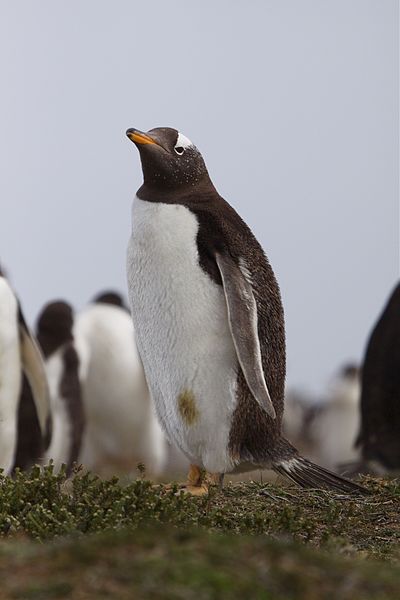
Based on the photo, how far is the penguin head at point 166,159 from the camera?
6.51 meters

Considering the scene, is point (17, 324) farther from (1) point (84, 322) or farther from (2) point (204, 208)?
(1) point (84, 322)

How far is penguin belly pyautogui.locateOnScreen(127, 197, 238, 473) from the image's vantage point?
6273mm

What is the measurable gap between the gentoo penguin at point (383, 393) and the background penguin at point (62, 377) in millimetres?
3297

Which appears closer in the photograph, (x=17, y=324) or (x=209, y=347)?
(x=209, y=347)

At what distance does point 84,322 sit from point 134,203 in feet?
30.5

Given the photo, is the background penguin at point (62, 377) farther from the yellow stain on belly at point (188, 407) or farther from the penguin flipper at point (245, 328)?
the penguin flipper at point (245, 328)

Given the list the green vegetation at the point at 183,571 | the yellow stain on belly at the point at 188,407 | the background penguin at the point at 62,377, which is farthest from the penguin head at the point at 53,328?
the green vegetation at the point at 183,571

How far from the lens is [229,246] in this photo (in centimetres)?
635

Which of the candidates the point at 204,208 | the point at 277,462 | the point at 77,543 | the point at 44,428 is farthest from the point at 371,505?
the point at 44,428

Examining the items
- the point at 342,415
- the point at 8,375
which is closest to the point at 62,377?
the point at 8,375

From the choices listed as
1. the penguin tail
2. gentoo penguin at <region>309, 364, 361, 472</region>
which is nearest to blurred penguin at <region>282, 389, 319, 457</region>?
gentoo penguin at <region>309, 364, 361, 472</region>

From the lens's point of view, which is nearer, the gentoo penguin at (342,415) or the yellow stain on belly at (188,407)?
the yellow stain on belly at (188,407)

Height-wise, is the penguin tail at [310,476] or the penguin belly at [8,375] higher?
the penguin belly at [8,375]

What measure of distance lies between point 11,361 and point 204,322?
324 centimetres
